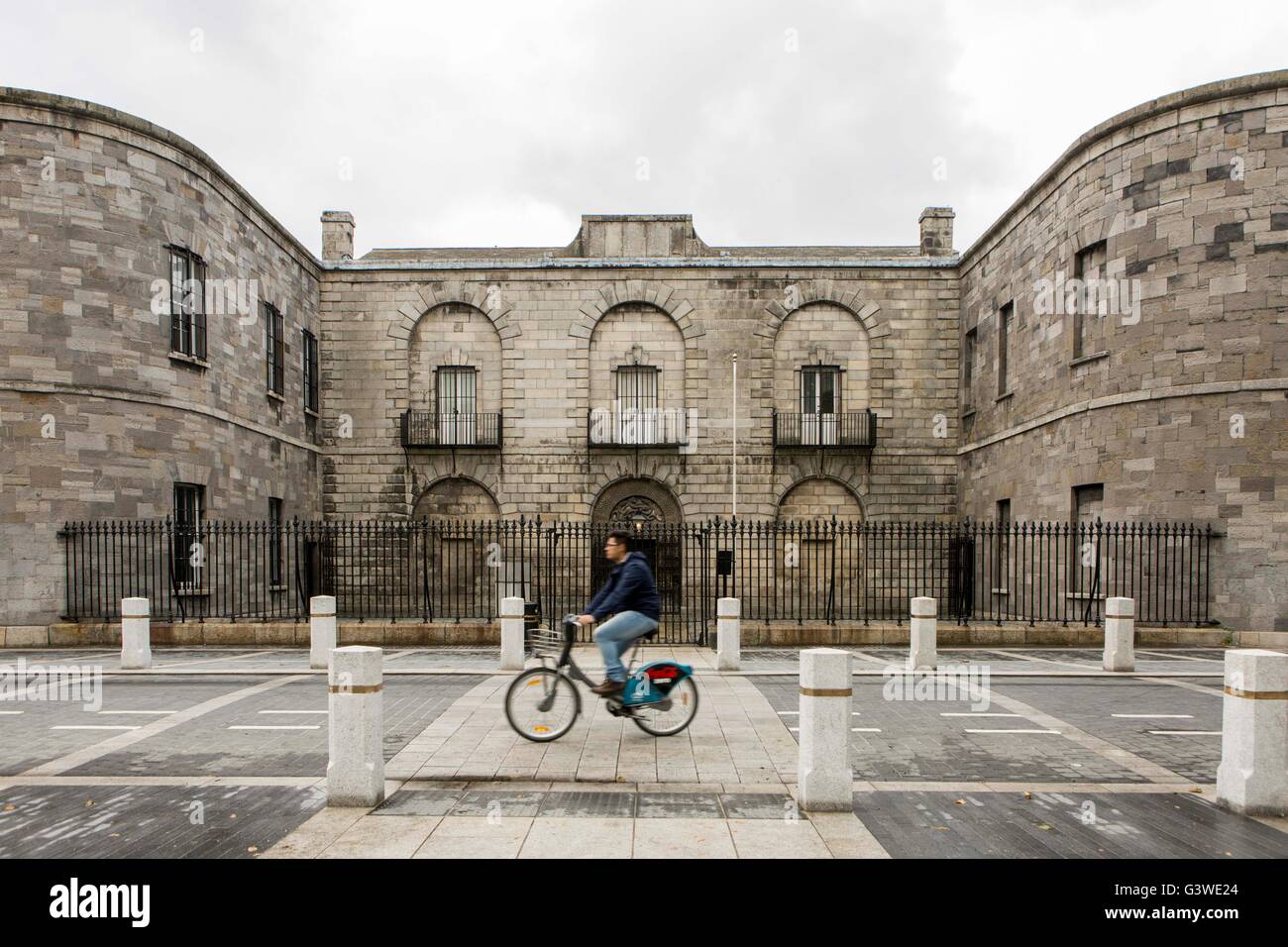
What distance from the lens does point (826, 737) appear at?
562 cm

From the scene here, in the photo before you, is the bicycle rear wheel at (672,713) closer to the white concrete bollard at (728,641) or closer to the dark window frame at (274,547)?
the white concrete bollard at (728,641)

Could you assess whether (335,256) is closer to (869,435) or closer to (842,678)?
(869,435)

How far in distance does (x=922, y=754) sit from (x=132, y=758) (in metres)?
7.17

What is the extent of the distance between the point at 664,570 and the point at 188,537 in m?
12.4

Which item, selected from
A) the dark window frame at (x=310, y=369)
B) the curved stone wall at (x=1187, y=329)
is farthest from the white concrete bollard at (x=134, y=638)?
the curved stone wall at (x=1187, y=329)

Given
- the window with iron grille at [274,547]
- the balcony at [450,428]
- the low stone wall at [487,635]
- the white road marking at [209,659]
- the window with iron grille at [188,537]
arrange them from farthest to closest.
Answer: the balcony at [450,428] < the window with iron grille at [274,547] < the window with iron grille at [188,537] < the low stone wall at [487,635] < the white road marking at [209,659]

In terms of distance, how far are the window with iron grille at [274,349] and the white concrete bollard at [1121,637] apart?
20.1 meters

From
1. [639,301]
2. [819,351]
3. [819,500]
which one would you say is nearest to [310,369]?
[639,301]

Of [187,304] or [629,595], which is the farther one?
[187,304]

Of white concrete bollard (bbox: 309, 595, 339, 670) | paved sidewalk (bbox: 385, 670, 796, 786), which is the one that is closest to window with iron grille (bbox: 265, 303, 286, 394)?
white concrete bollard (bbox: 309, 595, 339, 670)

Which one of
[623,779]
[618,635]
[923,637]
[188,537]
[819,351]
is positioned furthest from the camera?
[819,351]

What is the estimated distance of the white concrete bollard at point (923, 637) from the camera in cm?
1227

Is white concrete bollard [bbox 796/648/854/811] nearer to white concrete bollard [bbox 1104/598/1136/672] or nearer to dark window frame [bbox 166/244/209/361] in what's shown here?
white concrete bollard [bbox 1104/598/1136/672]

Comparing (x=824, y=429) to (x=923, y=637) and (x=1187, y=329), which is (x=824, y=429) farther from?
(x=923, y=637)
